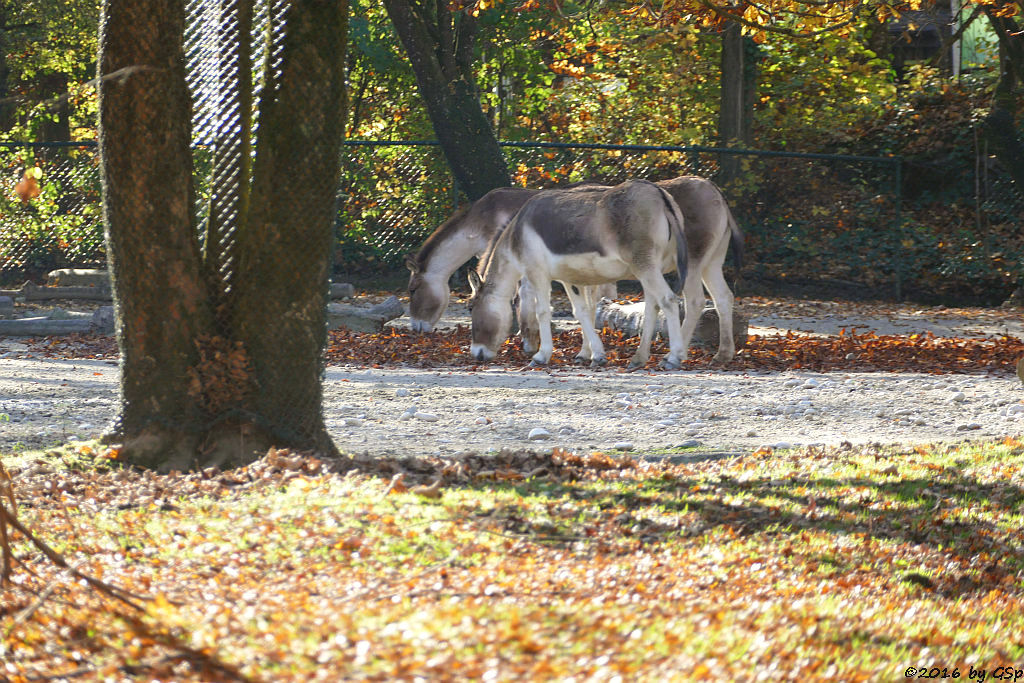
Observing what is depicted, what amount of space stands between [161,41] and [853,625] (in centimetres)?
436

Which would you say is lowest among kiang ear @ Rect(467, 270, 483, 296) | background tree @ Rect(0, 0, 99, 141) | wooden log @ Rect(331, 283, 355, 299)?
wooden log @ Rect(331, 283, 355, 299)

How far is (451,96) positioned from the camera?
1597cm

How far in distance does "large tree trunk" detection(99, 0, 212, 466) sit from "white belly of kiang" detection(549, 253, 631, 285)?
5.59m

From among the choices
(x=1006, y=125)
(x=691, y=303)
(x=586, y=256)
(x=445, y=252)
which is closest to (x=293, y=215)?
(x=586, y=256)

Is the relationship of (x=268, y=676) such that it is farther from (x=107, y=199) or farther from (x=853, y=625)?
(x=107, y=199)

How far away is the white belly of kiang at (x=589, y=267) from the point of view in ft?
37.4

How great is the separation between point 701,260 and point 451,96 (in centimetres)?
531

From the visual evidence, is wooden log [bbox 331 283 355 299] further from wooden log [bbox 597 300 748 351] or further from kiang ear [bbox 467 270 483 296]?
kiang ear [bbox 467 270 483 296]

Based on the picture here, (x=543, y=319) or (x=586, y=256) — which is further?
(x=543, y=319)

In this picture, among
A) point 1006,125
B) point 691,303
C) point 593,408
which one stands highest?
point 1006,125

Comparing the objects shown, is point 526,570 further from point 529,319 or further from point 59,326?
Result: point 59,326

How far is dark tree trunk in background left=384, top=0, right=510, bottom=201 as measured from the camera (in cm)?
1584

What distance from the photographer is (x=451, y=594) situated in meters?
4.12

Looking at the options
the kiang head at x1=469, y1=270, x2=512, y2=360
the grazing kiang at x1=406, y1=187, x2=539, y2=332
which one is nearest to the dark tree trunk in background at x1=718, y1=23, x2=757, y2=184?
the grazing kiang at x1=406, y1=187, x2=539, y2=332
